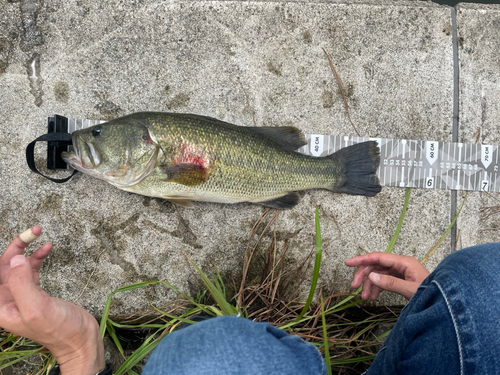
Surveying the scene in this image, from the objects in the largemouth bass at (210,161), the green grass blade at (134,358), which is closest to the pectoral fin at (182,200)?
the largemouth bass at (210,161)

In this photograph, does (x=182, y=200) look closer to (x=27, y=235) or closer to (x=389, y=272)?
(x=27, y=235)

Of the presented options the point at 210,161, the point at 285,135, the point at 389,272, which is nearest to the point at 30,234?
the point at 210,161

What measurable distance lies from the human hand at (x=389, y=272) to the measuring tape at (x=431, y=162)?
83 centimetres

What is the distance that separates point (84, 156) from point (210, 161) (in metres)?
0.92

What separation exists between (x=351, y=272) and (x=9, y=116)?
10.5 feet

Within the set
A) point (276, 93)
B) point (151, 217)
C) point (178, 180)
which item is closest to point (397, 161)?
point (276, 93)

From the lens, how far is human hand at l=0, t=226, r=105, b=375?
5.89ft

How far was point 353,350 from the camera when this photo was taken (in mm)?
2791

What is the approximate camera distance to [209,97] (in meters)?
2.95

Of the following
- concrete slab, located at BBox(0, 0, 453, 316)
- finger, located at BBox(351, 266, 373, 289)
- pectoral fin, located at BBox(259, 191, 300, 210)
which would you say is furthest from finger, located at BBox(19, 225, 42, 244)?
finger, located at BBox(351, 266, 373, 289)

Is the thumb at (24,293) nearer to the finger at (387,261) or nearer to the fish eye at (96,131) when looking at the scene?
the fish eye at (96,131)

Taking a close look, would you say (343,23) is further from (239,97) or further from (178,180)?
(178,180)

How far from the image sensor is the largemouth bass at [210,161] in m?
2.49

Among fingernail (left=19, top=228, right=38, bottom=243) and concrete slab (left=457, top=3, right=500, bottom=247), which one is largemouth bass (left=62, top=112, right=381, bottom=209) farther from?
concrete slab (left=457, top=3, right=500, bottom=247)
